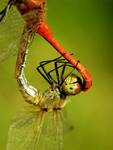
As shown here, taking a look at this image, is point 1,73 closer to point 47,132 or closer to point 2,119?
point 2,119

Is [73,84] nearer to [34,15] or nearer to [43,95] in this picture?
[43,95]

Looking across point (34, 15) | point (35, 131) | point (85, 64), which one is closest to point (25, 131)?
point (35, 131)

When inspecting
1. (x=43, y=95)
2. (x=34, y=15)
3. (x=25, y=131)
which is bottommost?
(x=25, y=131)

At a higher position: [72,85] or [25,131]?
[72,85]

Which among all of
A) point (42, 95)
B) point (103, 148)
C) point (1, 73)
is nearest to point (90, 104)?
point (103, 148)

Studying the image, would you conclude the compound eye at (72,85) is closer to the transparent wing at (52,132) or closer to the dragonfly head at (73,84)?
the dragonfly head at (73,84)

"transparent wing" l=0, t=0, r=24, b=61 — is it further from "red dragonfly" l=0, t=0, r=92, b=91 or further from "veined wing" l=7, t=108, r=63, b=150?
"veined wing" l=7, t=108, r=63, b=150

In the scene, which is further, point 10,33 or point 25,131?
point 25,131
